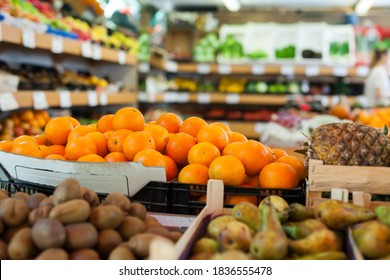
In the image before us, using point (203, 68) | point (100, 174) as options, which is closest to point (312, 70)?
point (203, 68)

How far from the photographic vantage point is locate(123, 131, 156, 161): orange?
5.55 ft

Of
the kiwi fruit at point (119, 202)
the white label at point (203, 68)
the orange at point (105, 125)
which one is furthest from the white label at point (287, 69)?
the kiwi fruit at point (119, 202)

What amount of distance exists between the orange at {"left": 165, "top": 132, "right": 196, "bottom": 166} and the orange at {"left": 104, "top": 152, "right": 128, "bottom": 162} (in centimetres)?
17

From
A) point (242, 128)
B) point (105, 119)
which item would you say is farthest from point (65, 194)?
point (242, 128)

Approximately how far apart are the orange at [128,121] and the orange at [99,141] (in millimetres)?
89

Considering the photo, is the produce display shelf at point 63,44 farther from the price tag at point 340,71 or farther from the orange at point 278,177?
the price tag at point 340,71

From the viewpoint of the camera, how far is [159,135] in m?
1.80

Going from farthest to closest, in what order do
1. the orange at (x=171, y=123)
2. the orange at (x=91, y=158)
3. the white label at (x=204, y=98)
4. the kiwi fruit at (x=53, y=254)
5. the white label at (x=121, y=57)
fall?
the white label at (x=204, y=98)
the white label at (x=121, y=57)
the orange at (x=171, y=123)
the orange at (x=91, y=158)
the kiwi fruit at (x=53, y=254)

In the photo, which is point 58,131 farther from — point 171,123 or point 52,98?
point 52,98

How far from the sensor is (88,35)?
4.50 meters

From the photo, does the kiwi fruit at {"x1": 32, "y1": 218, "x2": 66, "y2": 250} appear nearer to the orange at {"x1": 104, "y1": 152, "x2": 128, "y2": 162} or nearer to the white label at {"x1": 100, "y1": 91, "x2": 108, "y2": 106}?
the orange at {"x1": 104, "y1": 152, "x2": 128, "y2": 162}

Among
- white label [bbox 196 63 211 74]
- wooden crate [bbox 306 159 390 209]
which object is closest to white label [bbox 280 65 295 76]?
white label [bbox 196 63 211 74]

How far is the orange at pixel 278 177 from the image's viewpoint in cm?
156
